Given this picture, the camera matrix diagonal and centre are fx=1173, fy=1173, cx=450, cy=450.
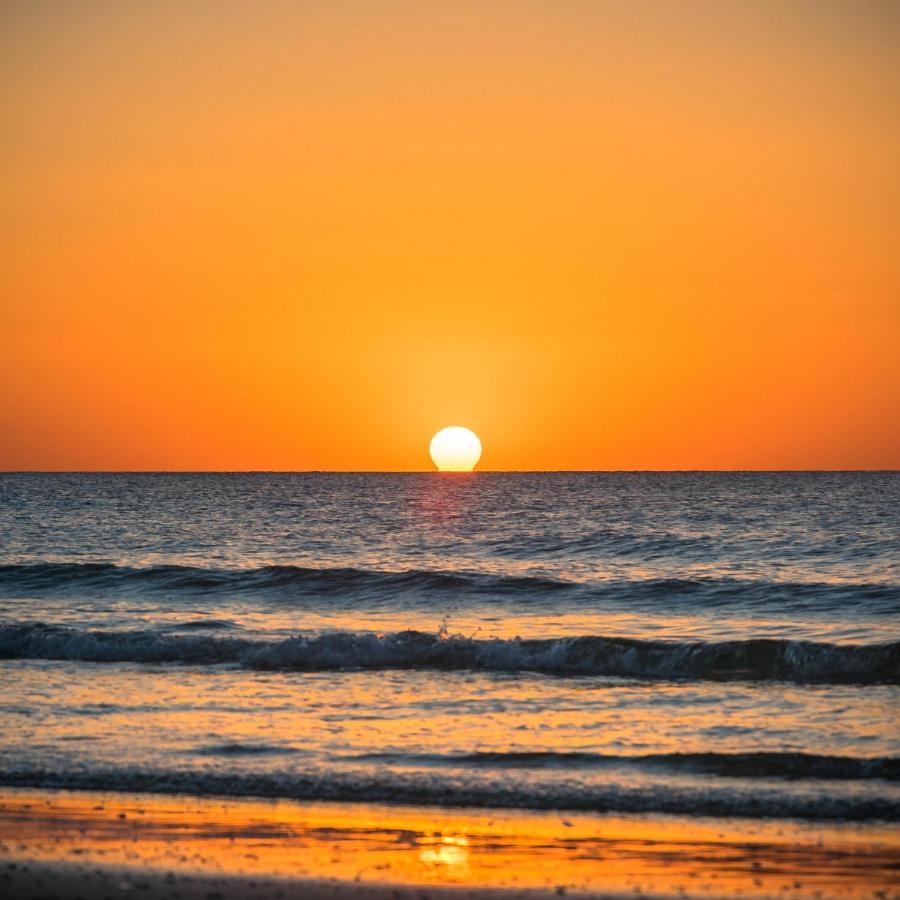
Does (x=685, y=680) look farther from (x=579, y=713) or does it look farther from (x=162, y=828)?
(x=162, y=828)

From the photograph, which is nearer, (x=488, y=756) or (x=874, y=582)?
(x=488, y=756)

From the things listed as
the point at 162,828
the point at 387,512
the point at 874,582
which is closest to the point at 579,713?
the point at 162,828

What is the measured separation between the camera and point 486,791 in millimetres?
12258

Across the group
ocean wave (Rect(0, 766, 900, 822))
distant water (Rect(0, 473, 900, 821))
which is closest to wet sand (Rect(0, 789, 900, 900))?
ocean wave (Rect(0, 766, 900, 822))

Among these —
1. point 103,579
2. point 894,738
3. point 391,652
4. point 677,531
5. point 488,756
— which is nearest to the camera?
point 488,756

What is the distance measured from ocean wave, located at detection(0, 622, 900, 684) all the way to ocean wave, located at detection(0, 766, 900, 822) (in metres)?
8.28

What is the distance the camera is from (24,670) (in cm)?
2077

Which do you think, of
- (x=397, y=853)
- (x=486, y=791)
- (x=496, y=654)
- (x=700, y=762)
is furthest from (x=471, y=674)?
(x=397, y=853)

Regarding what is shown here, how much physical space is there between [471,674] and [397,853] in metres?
10.6

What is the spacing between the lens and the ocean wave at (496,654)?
2127 cm

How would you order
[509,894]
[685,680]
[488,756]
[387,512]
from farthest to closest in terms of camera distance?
1. [387,512]
2. [685,680]
3. [488,756]
4. [509,894]

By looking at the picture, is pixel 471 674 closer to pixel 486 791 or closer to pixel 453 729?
pixel 453 729

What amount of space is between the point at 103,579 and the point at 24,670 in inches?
666

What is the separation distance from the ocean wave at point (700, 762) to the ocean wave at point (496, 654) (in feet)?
22.0
